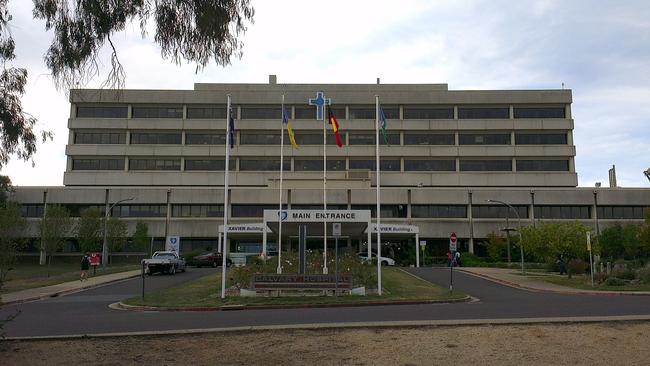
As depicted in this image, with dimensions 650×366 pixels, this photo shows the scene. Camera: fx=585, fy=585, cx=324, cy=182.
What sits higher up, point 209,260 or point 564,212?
point 564,212

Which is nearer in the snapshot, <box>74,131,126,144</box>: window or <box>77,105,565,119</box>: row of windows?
<box>74,131,126,144</box>: window

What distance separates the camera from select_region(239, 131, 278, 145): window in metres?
75.6

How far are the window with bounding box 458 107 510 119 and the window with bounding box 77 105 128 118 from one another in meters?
43.9

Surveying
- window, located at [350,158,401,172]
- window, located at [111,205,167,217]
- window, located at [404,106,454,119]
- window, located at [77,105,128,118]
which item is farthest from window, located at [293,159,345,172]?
window, located at [77,105,128,118]

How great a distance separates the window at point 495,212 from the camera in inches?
2594

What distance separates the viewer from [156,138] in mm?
75625

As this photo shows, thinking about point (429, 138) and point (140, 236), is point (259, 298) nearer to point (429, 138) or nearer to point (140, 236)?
point (140, 236)

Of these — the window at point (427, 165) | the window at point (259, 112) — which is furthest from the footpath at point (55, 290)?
the window at point (427, 165)

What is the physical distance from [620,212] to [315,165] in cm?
3611

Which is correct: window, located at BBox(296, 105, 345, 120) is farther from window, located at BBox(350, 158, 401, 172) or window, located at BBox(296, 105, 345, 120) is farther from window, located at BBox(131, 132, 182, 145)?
window, located at BBox(131, 132, 182, 145)

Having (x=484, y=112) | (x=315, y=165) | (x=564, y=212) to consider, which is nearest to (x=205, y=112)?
(x=315, y=165)

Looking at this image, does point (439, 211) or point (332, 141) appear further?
point (332, 141)

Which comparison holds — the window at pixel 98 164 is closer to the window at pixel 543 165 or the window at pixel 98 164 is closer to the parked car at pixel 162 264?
the parked car at pixel 162 264

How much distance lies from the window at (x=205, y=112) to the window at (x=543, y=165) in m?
39.0
